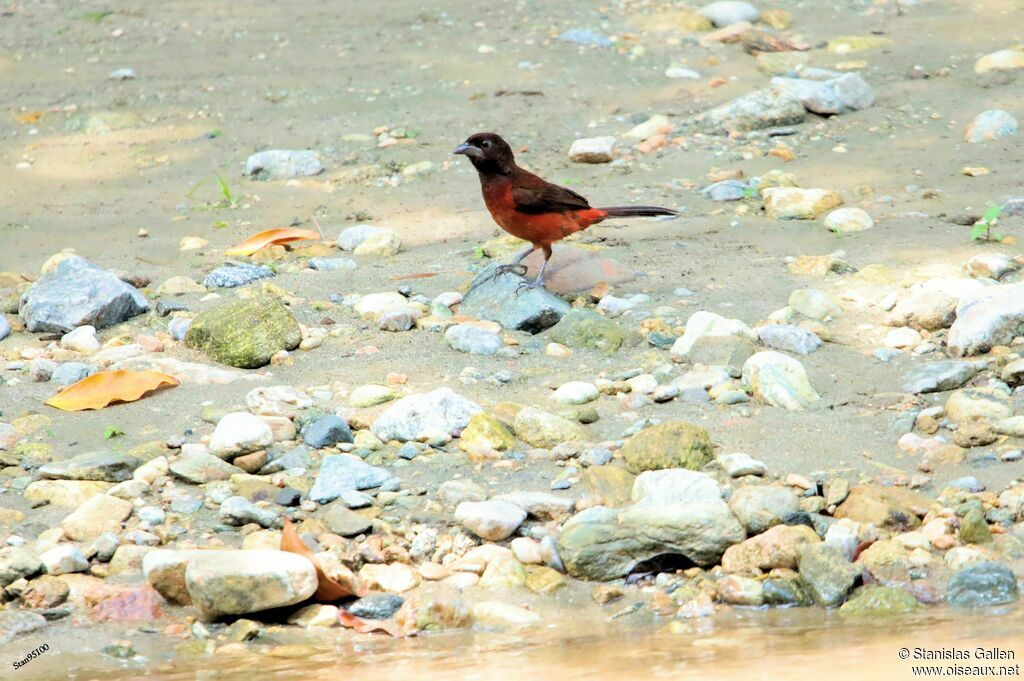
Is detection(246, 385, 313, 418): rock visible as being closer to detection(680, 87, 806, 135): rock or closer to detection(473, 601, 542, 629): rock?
detection(473, 601, 542, 629): rock

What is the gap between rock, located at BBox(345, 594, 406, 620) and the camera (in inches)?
133

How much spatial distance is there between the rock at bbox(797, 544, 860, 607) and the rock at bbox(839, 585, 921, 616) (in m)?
0.04

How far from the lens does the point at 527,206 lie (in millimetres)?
5582

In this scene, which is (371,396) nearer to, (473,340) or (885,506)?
(473,340)

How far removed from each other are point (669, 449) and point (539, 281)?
5.27 feet

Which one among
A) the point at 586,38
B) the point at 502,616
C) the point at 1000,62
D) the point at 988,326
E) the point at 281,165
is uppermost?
the point at 586,38

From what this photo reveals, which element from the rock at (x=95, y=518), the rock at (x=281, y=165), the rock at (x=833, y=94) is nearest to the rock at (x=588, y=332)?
the rock at (x=95, y=518)

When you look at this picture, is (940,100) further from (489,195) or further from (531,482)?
(531,482)

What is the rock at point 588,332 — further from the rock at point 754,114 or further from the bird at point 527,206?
the rock at point 754,114

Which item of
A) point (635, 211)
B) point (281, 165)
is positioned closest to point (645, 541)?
point (635, 211)

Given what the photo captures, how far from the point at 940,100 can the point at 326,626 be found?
18.4ft

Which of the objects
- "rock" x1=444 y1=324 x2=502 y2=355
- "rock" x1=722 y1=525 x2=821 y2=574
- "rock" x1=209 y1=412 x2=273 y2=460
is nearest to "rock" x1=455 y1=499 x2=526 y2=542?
"rock" x1=722 y1=525 x2=821 y2=574

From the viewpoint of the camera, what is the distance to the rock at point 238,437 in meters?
4.08

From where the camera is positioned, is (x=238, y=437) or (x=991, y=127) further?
(x=991, y=127)
